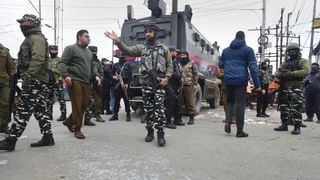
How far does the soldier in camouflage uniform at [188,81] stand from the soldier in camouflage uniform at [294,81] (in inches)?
88.2

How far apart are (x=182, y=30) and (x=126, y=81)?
221cm

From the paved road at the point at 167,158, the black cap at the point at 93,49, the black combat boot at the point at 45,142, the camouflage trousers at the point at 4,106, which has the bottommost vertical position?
the paved road at the point at 167,158

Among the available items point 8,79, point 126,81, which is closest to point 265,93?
point 126,81

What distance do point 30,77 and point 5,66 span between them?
1480 millimetres

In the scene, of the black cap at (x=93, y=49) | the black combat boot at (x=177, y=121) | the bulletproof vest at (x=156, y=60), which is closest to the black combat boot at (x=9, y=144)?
the bulletproof vest at (x=156, y=60)

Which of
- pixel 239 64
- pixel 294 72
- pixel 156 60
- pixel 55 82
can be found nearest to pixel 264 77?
pixel 294 72

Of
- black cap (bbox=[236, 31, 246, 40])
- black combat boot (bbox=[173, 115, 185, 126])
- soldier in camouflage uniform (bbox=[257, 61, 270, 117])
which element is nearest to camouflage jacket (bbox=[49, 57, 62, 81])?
black combat boot (bbox=[173, 115, 185, 126])

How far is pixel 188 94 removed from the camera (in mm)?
9562

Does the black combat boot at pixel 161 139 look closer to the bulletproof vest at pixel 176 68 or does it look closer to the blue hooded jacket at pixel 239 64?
the blue hooded jacket at pixel 239 64

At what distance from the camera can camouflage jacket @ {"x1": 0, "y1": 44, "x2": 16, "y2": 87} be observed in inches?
256

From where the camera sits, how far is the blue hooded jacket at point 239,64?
721 cm

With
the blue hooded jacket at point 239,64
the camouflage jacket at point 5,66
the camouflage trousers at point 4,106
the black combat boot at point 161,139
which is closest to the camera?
the black combat boot at point 161,139

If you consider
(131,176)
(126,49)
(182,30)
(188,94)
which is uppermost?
(182,30)

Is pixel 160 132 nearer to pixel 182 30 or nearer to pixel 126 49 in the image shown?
pixel 126 49
